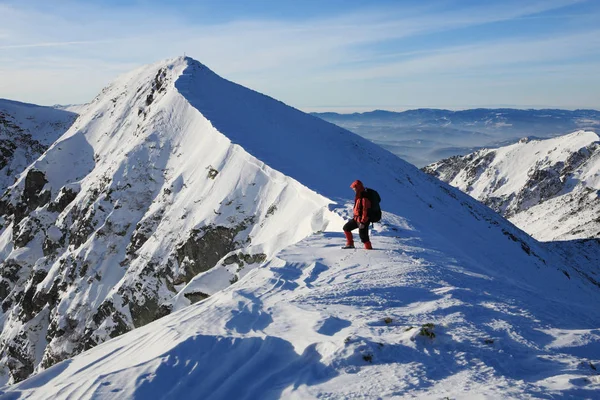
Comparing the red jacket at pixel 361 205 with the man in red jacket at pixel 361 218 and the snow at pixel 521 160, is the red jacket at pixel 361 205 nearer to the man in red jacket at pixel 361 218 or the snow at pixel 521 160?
the man in red jacket at pixel 361 218

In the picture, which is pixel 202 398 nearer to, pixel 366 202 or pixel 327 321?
pixel 327 321

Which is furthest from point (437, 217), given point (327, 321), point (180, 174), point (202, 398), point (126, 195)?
point (202, 398)

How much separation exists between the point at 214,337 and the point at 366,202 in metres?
7.80

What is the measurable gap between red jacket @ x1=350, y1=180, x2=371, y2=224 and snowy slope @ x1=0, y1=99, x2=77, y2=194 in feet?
260

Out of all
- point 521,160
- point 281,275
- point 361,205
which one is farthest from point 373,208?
point 521,160

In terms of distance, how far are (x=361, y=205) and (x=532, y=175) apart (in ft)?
525

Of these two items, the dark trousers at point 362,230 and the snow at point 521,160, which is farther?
the snow at point 521,160

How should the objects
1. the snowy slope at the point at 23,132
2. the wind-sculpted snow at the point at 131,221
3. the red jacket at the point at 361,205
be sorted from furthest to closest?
the snowy slope at the point at 23,132, the wind-sculpted snow at the point at 131,221, the red jacket at the point at 361,205

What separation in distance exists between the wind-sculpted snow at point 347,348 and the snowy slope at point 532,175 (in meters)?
90.2

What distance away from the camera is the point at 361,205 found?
1473 centimetres

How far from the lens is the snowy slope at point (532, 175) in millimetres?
106188

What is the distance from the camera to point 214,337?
820 cm

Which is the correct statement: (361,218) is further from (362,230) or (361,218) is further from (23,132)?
(23,132)

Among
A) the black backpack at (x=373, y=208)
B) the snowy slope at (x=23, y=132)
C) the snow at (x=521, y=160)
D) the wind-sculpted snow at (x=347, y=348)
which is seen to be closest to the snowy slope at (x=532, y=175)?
the snow at (x=521, y=160)
